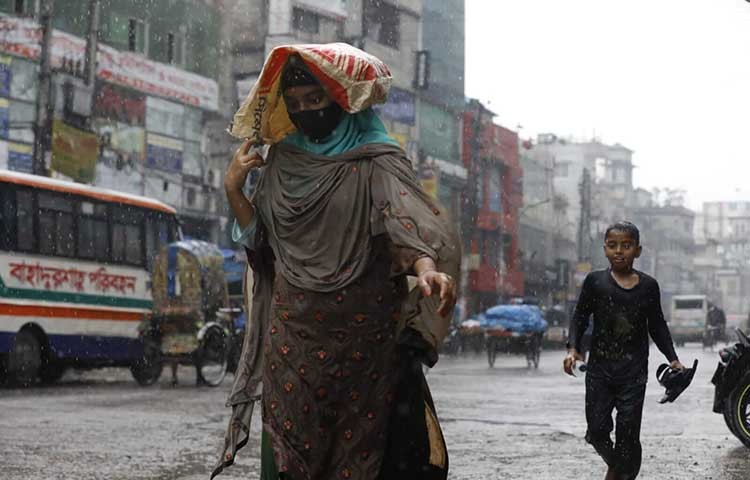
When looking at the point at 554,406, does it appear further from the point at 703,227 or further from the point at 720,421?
the point at 703,227

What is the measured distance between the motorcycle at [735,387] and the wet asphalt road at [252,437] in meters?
0.21

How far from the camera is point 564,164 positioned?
89.5 meters

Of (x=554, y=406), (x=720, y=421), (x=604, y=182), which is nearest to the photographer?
(x=720, y=421)

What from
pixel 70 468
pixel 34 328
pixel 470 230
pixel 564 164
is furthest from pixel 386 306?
pixel 564 164

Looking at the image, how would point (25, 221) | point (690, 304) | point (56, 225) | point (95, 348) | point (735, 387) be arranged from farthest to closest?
point (690, 304), point (95, 348), point (56, 225), point (25, 221), point (735, 387)

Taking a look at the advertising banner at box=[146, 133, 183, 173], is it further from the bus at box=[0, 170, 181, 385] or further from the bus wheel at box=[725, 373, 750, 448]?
the bus wheel at box=[725, 373, 750, 448]

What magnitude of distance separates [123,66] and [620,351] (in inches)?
1101

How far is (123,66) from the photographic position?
3250 centimetres

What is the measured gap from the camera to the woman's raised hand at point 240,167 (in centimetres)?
411

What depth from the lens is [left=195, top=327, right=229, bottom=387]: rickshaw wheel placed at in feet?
57.0

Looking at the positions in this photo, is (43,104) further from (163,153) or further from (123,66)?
(163,153)

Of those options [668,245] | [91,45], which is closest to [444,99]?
[91,45]

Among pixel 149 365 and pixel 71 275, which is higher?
pixel 71 275

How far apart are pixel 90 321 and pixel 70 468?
418 inches
